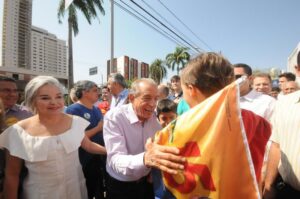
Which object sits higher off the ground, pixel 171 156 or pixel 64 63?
pixel 64 63

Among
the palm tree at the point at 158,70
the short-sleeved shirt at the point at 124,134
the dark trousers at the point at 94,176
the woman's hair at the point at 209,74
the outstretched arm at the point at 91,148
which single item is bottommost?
the dark trousers at the point at 94,176

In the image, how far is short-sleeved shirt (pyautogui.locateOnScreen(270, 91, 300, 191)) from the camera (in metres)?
1.81

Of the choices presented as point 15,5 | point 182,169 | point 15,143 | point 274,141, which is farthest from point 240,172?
point 15,5

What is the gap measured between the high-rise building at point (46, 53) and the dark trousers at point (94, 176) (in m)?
59.1

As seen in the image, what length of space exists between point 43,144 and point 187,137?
4.84 ft

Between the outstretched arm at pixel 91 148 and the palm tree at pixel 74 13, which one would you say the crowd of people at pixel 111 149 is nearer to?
the outstretched arm at pixel 91 148

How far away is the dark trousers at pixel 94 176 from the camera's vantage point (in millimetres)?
3790

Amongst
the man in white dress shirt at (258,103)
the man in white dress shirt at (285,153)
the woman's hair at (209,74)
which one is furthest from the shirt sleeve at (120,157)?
the man in white dress shirt at (258,103)

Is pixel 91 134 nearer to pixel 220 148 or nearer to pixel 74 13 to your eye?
pixel 220 148

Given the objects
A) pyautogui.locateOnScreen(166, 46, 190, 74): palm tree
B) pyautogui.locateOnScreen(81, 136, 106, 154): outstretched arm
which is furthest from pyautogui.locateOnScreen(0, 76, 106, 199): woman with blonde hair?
pyautogui.locateOnScreen(166, 46, 190, 74): palm tree

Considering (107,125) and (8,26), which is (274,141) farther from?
(8,26)

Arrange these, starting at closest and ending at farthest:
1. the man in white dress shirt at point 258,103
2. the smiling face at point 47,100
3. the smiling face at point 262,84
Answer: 1. the smiling face at point 47,100
2. the man in white dress shirt at point 258,103
3. the smiling face at point 262,84

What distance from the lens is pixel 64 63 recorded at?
6931 centimetres

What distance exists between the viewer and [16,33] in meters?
50.6
